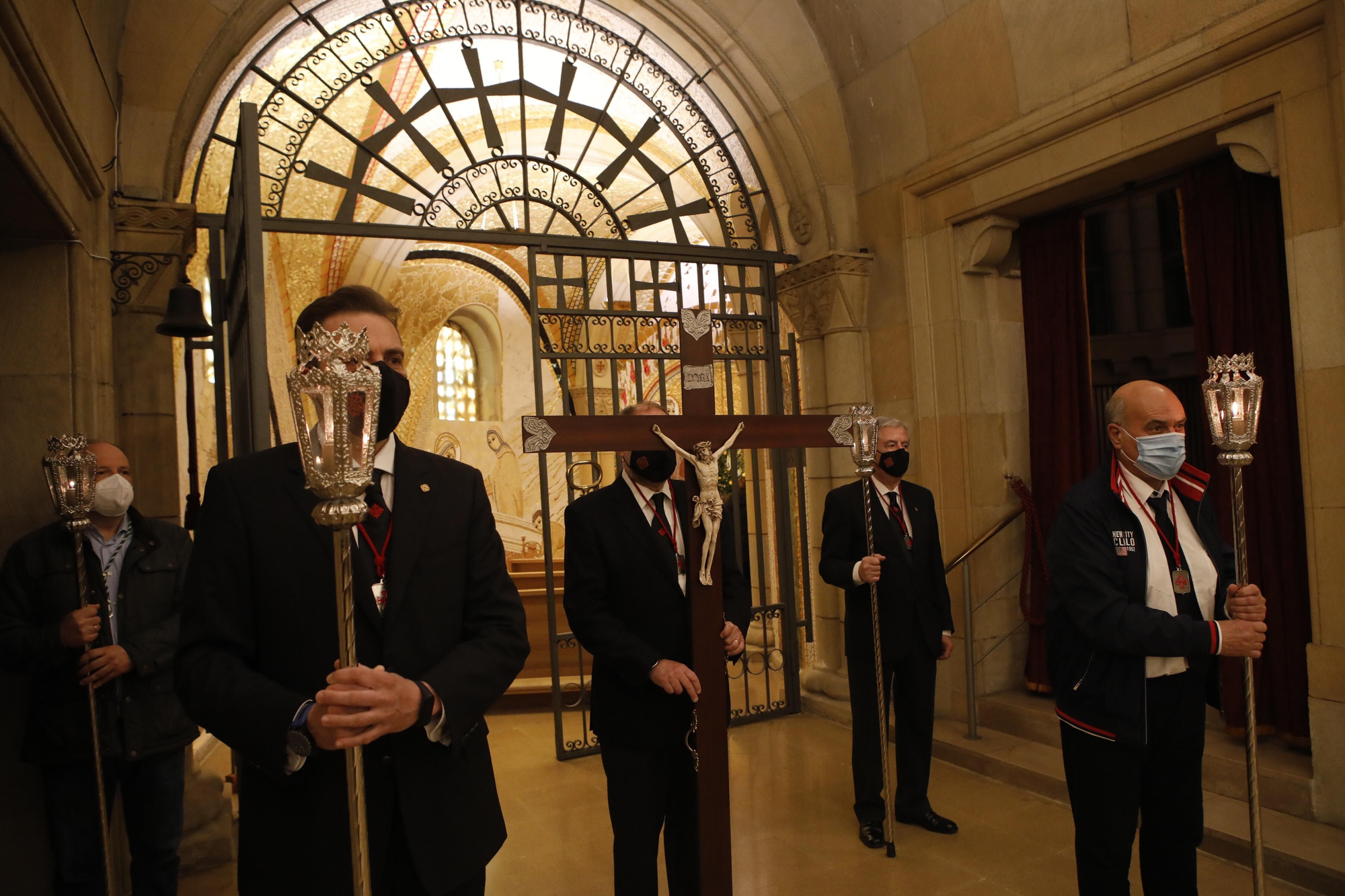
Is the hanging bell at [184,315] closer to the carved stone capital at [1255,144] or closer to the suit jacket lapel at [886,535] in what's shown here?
the suit jacket lapel at [886,535]

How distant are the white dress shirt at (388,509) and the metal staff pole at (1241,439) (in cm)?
198

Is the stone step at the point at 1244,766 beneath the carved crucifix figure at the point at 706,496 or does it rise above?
beneath

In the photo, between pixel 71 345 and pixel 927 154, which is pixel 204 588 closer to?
pixel 71 345

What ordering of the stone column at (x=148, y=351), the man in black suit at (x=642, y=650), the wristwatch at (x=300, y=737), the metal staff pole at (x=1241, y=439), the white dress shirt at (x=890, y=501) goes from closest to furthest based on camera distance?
the wristwatch at (x=300, y=737) → the metal staff pole at (x=1241, y=439) → the man in black suit at (x=642, y=650) → the white dress shirt at (x=890, y=501) → the stone column at (x=148, y=351)

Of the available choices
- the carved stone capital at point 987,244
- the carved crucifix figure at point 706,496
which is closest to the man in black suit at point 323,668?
the carved crucifix figure at point 706,496

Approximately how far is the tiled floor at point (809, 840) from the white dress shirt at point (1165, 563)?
130 centimetres

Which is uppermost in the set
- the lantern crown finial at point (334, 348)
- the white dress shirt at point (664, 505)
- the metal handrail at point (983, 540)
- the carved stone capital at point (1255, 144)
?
the carved stone capital at point (1255, 144)

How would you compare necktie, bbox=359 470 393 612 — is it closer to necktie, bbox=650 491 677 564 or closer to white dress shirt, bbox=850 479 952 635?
necktie, bbox=650 491 677 564

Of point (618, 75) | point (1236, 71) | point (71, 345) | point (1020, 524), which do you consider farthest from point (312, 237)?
point (1236, 71)

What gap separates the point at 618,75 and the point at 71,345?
135 inches

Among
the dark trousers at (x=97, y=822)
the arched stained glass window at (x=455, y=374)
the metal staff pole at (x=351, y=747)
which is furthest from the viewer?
the arched stained glass window at (x=455, y=374)

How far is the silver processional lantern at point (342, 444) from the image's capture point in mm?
1178

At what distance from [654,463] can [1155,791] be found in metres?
1.63

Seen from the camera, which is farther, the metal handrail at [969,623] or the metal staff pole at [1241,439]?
the metal handrail at [969,623]
